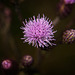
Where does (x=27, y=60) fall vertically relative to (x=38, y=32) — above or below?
below

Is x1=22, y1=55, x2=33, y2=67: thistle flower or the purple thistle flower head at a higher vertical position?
the purple thistle flower head

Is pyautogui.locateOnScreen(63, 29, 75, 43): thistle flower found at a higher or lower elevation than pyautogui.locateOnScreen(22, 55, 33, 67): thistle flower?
higher

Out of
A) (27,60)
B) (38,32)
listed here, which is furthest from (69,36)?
(27,60)

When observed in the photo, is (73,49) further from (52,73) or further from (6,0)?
(6,0)

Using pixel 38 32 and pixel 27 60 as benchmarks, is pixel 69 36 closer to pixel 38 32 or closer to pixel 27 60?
pixel 38 32

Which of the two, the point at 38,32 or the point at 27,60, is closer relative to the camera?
the point at 38,32

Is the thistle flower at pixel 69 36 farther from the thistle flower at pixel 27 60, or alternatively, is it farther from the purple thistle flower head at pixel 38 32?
the thistle flower at pixel 27 60

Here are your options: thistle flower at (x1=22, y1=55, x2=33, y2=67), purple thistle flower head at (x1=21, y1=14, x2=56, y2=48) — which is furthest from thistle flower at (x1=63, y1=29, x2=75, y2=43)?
thistle flower at (x1=22, y1=55, x2=33, y2=67)

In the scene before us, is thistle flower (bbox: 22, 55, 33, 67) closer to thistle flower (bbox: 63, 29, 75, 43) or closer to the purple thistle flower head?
the purple thistle flower head

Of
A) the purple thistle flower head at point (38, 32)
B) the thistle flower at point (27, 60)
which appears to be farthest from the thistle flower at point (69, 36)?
the thistle flower at point (27, 60)

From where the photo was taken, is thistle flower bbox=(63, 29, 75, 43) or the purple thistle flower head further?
thistle flower bbox=(63, 29, 75, 43)

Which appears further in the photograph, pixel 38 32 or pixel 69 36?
pixel 69 36
